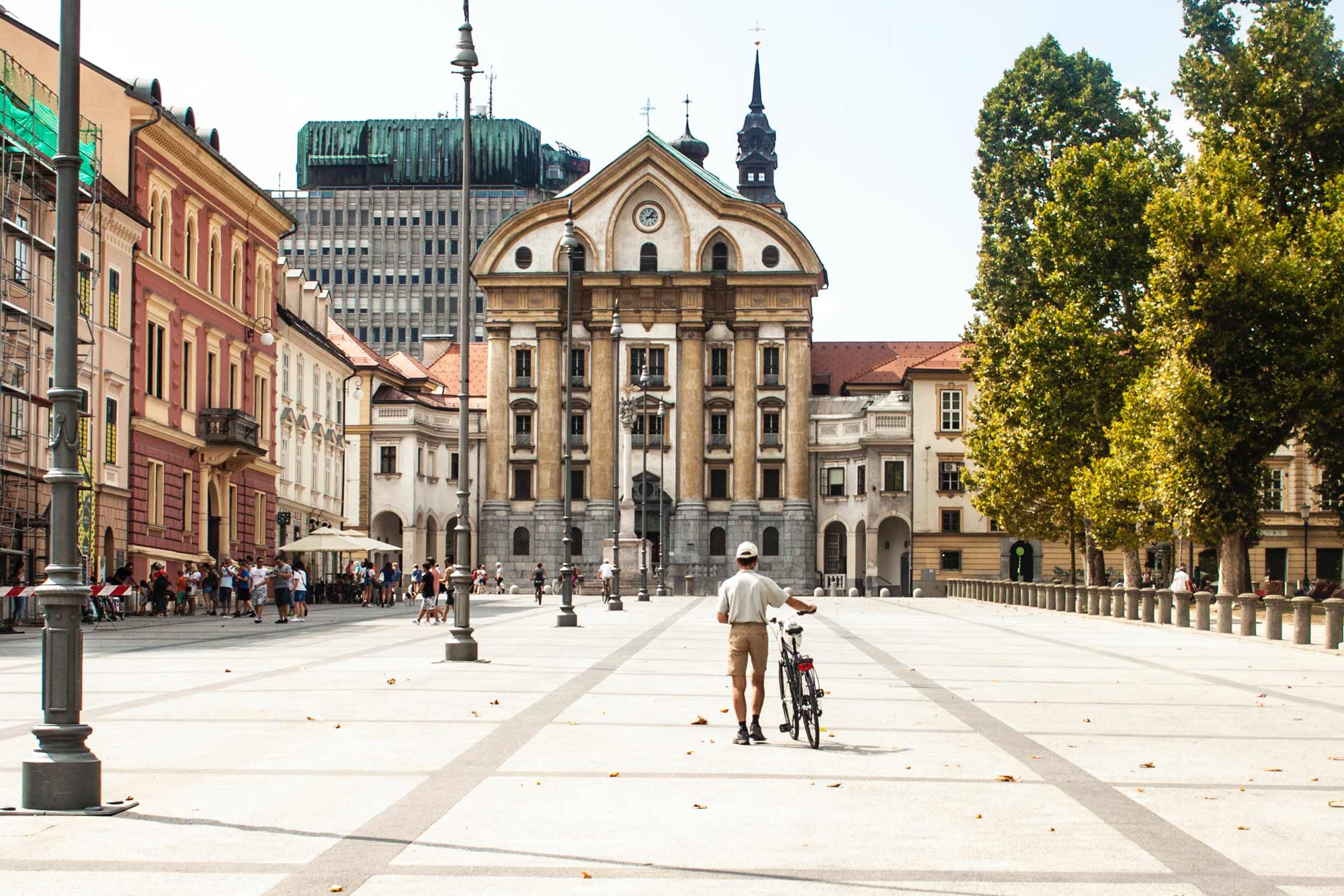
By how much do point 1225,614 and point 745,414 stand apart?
183ft

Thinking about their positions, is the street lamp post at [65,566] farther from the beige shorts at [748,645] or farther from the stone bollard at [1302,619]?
the stone bollard at [1302,619]

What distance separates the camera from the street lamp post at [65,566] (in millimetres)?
10008

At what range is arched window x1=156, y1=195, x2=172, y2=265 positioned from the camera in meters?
48.8

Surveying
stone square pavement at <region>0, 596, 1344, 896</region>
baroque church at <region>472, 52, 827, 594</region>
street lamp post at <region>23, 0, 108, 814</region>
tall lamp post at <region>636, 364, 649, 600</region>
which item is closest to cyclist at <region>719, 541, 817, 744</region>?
stone square pavement at <region>0, 596, 1344, 896</region>

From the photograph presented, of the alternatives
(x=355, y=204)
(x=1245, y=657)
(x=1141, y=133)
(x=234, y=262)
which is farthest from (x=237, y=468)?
(x=355, y=204)

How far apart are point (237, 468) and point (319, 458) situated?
50.6 ft

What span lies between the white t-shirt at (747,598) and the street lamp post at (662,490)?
65.4m

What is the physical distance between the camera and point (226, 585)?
47.2m

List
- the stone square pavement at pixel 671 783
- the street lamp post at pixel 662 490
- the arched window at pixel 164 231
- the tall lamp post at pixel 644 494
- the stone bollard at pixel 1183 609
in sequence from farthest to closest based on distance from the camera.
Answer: the street lamp post at pixel 662 490, the tall lamp post at pixel 644 494, the arched window at pixel 164 231, the stone bollard at pixel 1183 609, the stone square pavement at pixel 671 783

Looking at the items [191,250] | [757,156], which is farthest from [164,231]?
[757,156]

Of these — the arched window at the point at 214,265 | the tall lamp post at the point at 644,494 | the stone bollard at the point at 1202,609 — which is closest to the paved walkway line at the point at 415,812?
the stone bollard at the point at 1202,609

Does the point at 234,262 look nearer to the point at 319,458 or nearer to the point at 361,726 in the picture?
the point at 319,458

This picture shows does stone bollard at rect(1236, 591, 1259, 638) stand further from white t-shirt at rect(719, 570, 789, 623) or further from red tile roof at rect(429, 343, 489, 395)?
red tile roof at rect(429, 343, 489, 395)

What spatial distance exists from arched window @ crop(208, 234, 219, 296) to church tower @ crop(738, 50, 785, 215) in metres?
73.4
